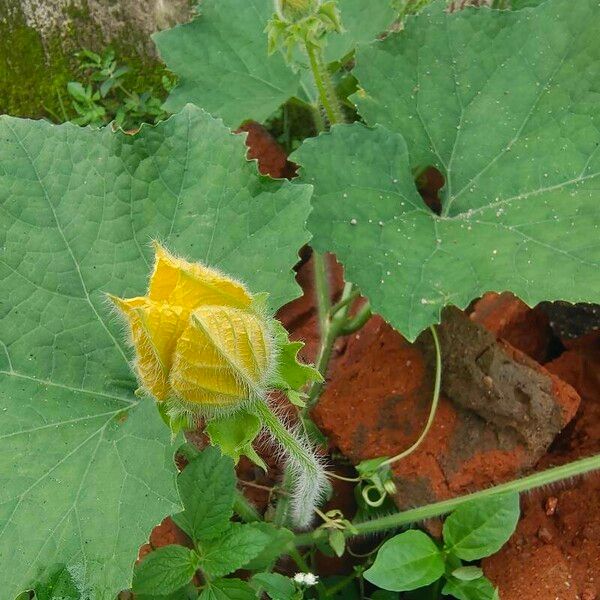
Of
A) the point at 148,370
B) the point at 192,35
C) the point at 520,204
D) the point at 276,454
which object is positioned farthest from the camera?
the point at 192,35

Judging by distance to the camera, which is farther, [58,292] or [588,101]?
[588,101]

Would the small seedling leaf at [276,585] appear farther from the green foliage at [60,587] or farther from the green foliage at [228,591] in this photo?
the green foliage at [60,587]

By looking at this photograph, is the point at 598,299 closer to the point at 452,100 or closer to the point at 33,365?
the point at 452,100

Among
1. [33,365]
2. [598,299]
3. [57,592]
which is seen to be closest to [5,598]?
[57,592]

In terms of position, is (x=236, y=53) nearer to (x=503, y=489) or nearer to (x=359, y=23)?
(x=359, y=23)

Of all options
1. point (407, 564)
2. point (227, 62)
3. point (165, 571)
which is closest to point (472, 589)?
point (407, 564)
